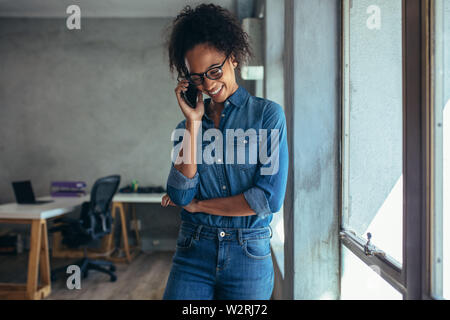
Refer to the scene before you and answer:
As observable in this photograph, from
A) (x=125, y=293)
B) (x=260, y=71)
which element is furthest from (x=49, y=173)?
(x=260, y=71)

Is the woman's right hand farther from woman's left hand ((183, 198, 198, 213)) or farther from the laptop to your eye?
the laptop

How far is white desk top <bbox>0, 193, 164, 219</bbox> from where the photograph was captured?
269 cm

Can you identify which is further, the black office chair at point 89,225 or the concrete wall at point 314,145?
the black office chair at point 89,225

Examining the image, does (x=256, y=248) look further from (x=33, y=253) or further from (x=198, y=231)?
(x=33, y=253)

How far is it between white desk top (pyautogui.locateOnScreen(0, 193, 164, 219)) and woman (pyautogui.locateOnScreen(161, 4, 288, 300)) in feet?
7.65

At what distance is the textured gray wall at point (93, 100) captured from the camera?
14.2ft

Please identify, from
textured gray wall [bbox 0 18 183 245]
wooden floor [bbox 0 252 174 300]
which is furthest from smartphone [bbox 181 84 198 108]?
textured gray wall [bbox 0 18 183 245]

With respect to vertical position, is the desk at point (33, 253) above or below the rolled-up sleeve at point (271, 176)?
below

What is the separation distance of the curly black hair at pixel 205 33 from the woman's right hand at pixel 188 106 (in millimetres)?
39

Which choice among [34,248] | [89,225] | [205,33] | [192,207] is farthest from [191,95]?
[89,225]

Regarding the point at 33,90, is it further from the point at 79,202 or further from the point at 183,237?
the point at 183,237

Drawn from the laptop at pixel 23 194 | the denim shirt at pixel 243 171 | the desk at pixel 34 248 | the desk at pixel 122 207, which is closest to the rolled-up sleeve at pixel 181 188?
the denim shirt at pixel 243 171

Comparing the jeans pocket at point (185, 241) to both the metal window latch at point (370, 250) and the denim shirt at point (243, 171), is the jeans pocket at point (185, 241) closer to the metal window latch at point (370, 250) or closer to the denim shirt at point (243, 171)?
the denim shirt at point (243, 171)

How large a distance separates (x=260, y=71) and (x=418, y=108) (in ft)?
7.35
